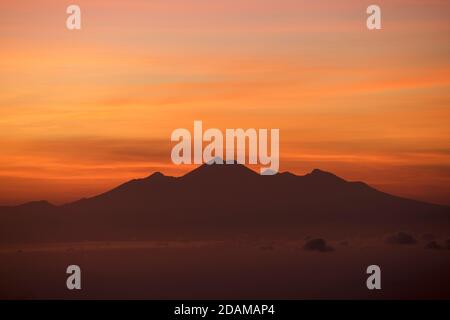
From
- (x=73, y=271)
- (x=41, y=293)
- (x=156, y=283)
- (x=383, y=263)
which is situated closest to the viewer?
(x=73, y=271)

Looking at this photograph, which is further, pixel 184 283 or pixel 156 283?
pixel 156 283

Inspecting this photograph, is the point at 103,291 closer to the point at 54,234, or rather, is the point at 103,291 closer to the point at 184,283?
the point at 54,234

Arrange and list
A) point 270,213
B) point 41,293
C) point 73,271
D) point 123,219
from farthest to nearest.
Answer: point 270,213 < point 123,219 < point 41,293 < point 73,271

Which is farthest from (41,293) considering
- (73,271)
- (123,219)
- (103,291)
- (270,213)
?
(270,213)

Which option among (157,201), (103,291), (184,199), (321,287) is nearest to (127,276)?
(103,291)

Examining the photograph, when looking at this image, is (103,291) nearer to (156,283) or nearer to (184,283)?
(156,283)

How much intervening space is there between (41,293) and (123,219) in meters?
9.17

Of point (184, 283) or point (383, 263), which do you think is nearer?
point (184, 283)

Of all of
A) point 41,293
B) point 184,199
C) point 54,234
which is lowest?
point 41,293

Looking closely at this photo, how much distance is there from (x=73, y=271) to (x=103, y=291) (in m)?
10.1

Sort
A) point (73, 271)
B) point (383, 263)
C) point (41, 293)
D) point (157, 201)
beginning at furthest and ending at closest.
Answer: point (157, 201), point (383, 263), point (41, 293), point (73, 271)

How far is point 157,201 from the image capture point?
62.2 metres

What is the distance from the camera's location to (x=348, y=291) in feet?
139

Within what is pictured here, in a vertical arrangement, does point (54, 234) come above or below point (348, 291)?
above
